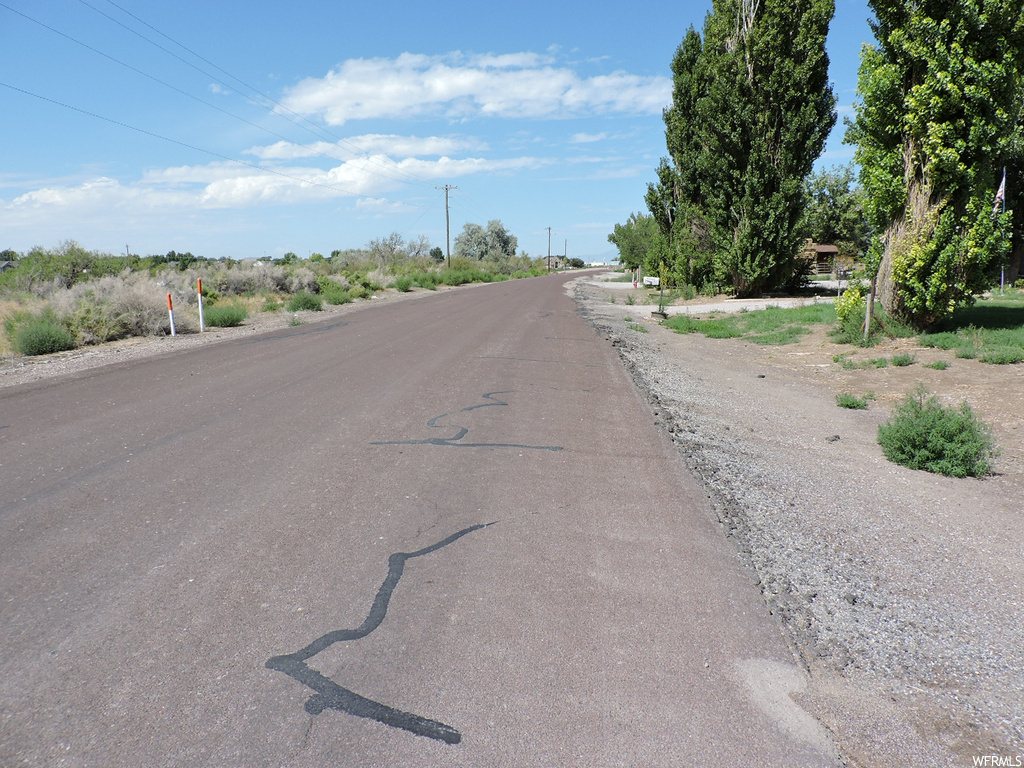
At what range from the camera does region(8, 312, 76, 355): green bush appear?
1465 cm

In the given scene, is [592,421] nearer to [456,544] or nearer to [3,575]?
[456,544]

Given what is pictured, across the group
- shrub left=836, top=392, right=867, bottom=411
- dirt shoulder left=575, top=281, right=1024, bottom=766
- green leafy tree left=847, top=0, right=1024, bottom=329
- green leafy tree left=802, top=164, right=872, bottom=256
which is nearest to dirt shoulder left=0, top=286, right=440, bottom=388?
dirt shoulder left=575, top=281, right=1024, bottom=766

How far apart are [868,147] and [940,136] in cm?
197

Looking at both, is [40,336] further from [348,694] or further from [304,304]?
[348,694]

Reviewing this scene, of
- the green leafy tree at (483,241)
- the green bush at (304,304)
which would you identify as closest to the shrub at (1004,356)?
the green bush at (304,304)

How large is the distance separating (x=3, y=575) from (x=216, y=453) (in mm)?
2529

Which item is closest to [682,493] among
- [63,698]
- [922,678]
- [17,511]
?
[922,678]

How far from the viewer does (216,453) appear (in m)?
6.48

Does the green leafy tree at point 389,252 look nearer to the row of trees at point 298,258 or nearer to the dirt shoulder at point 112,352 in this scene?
the row of trees at point 298,258

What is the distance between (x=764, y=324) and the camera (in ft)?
63.7

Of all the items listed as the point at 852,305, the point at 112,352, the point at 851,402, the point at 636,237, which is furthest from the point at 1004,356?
the point at 636,237

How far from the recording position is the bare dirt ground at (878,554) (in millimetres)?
2918

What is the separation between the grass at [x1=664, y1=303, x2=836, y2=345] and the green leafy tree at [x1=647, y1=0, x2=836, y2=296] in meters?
5.84

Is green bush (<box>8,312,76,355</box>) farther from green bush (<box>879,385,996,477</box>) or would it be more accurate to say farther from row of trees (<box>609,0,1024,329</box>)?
row of trees (<box>609,0,1024,329</box>)
